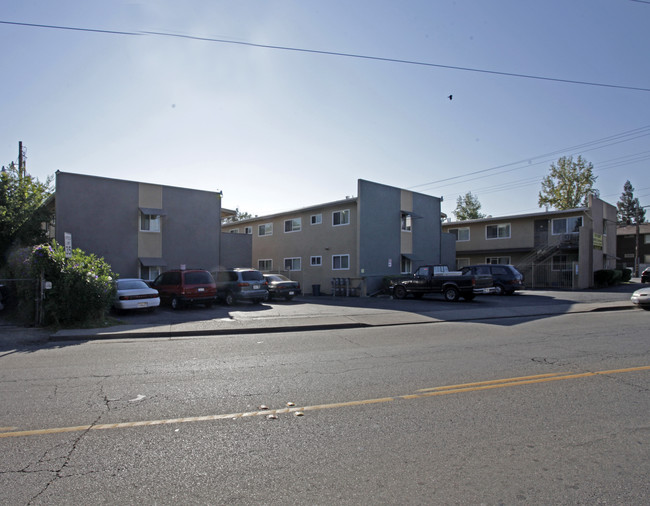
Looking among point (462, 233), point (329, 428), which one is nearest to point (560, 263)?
point (462, 233)

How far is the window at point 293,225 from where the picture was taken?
3205 cm

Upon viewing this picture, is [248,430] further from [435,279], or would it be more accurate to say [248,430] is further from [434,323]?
[435,279]

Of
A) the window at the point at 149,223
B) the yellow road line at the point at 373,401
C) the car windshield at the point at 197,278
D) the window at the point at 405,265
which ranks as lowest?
the yellow road line at the point at 373,401

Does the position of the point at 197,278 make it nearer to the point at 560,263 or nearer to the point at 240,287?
the point at 240,287

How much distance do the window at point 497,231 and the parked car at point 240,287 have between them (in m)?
25.7

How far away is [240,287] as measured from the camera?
19812 millimetres

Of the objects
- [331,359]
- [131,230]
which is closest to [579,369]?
[331,359]

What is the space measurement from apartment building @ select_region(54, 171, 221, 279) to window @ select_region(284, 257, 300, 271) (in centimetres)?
733

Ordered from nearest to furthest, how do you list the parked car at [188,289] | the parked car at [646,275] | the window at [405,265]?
the parked car at [188,289]
the window at [405,265]
the parked car at [646,275]

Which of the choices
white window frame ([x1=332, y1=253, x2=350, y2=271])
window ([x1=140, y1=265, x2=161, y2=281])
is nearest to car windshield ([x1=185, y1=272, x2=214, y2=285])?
window ([x1=140, y1=265, x2=161, y2=281])

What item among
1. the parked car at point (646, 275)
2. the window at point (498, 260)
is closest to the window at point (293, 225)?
the window at point (498, 260)

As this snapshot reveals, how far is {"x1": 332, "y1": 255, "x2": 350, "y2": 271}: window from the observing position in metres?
28.0

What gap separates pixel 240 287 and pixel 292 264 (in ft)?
41.9

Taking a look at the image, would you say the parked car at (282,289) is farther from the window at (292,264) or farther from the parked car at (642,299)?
the parked car at (642,299)
